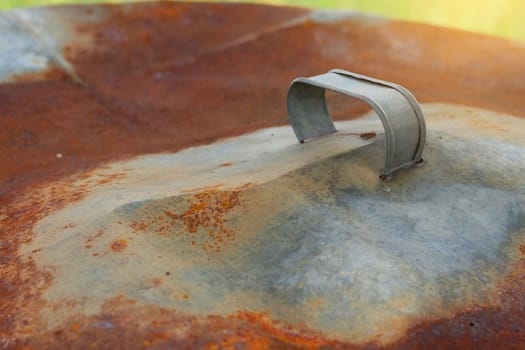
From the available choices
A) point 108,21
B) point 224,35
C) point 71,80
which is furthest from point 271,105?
point 108,21

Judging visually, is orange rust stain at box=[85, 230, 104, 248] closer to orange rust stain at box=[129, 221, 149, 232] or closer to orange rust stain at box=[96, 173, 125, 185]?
orange rust stain at box=[129, 221, 149, 232]

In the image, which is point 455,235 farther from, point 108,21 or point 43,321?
point 108,21

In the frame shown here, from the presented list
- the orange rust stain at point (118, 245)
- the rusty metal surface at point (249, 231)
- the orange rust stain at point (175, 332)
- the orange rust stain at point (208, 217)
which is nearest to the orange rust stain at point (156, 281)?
the rusty metal surface at point (249, 231)

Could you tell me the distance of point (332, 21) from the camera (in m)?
14.7

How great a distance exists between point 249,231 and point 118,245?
59.1 inches

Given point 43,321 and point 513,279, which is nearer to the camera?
point 43,321

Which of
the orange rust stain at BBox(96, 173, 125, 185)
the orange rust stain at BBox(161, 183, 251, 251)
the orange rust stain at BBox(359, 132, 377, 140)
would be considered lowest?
the orange rust stain at BBox(96, 173, 125, 185)

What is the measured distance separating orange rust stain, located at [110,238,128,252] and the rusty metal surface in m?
0.02

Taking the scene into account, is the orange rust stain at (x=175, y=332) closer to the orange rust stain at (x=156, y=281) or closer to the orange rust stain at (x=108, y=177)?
the orange rust stain at (x=156, y=281)

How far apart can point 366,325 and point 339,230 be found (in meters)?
1.22

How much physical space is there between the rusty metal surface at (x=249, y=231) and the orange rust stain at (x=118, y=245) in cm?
2

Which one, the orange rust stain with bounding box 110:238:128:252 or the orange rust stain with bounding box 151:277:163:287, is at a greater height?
the orange rust stain with bounding box 110:238:128:252

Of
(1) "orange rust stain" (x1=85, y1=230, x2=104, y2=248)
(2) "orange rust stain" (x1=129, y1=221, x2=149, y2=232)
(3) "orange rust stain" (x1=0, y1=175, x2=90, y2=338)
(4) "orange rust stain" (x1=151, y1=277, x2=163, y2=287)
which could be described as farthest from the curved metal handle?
(3) "orange rust stain" (x1=0, y1=175, x2=90, y2=338)

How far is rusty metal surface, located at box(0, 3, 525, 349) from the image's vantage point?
469 centimetres
